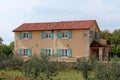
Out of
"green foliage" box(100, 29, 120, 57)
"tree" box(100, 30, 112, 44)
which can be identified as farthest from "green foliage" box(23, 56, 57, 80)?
"tree" box(100, 30, 112, 44)

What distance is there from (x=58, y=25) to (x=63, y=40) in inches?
98.2

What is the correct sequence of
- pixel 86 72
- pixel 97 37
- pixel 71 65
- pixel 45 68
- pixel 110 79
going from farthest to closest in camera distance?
pixel 97 37 → pixel 71 65 → pixel 86 72 → pixel 45 68 → pixel 110 79

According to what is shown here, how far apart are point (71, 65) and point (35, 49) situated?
512 inches

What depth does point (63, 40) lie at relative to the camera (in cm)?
4772

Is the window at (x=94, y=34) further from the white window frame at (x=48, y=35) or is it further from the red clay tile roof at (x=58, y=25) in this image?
the white window frame at (x=48, y=35)

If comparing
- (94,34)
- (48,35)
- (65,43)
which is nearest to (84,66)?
(65,43)

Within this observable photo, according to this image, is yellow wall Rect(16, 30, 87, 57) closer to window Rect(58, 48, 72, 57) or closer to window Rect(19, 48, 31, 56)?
window Rect(58, 48, 72, 57)

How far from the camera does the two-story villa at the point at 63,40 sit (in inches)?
1821

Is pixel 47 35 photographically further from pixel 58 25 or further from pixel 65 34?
pixel 65 34

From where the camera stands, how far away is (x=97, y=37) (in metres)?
49.9

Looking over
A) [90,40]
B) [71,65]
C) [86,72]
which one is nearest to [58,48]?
[90,40]

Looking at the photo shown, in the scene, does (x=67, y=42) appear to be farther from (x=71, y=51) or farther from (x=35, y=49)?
(x=35, y=49)

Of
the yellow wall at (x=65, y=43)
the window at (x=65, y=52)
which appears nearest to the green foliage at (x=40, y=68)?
the yellow wall at (x=65, y=43)

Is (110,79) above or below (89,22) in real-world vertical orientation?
below
